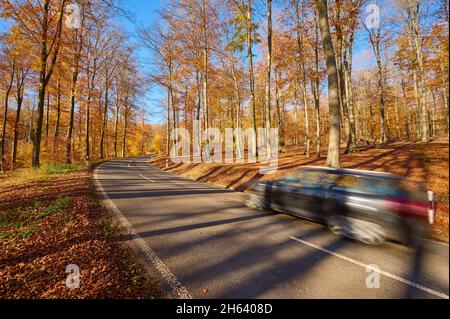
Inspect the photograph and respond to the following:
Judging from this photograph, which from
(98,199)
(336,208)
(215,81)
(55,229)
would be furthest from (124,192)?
(215,81)

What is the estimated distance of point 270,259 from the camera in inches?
146

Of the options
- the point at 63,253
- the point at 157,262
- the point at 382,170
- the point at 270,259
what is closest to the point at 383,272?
the point at 270,259

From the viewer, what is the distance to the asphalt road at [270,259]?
2.81 meters

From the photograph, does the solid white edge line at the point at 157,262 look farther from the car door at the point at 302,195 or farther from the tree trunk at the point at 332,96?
the tree trunk at the point at 332,96

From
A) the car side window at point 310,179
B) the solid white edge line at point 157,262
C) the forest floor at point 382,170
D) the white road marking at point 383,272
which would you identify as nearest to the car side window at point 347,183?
the car side window at point 310,179

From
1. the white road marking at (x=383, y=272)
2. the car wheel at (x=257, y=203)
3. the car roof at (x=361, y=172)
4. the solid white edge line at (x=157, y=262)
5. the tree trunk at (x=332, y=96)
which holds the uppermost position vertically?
the tree trunk at (x=332, y=96)

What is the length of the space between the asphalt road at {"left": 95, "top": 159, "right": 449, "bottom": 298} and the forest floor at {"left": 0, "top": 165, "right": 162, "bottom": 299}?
466 millimetres

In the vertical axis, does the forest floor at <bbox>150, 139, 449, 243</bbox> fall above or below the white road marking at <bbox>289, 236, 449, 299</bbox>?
above

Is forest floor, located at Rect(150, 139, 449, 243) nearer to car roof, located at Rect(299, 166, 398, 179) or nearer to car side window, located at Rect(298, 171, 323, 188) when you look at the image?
car roof, located at Rect(299, 166, 398, 179)

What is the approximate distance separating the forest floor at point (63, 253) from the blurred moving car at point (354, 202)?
3.74 meters

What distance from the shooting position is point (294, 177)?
6.32 meters

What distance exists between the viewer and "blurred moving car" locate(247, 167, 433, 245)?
2775 millimetres

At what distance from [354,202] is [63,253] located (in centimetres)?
608

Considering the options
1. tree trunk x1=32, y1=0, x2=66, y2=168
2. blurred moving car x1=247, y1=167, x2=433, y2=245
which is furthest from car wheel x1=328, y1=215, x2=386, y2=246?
tree trunk x1=32, y1=0, x2=66, y2=168
